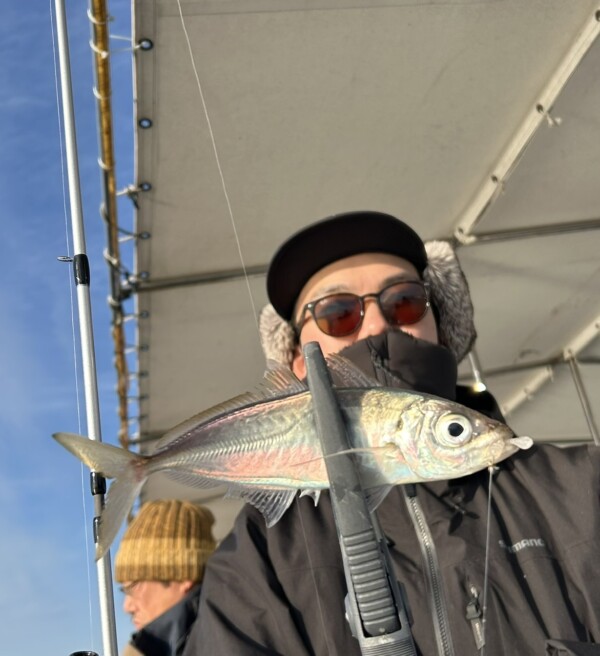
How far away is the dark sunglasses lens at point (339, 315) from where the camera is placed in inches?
69.3

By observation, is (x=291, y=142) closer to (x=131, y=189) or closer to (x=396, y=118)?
(x=396, y=118)

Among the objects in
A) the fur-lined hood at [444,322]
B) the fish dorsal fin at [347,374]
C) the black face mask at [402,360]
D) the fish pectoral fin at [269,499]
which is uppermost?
the fur-lined hood at [444,322]

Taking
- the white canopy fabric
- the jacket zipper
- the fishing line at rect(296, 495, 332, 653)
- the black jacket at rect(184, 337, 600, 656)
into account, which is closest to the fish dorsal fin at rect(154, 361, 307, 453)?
the fishing line at rect(296, 495, 332, 653)

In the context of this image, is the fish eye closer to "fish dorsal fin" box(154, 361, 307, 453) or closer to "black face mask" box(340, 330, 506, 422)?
"fish dorsal fin" box(154, 361, 307, 453)

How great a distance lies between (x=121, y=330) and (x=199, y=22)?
217 cm

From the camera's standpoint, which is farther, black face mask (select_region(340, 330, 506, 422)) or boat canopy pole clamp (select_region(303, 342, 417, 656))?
black face mask (select_region(340, 330, 506, 422))

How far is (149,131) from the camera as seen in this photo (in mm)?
3072

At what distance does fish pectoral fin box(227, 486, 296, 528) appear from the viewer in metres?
1.07

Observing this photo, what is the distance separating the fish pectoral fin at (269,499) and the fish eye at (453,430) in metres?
0.26

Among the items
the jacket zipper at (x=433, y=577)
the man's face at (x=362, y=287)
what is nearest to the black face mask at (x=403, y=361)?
the man's face at (x=362, y=287)

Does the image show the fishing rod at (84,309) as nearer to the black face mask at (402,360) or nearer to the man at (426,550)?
the man at (426,550)

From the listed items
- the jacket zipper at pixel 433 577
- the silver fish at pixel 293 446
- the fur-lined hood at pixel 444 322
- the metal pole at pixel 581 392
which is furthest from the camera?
the metal pole at pixel 581 392

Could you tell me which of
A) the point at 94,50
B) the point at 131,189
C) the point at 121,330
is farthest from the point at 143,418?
the point at 94,50

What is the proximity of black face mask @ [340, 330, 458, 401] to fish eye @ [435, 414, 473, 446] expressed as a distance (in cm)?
53
